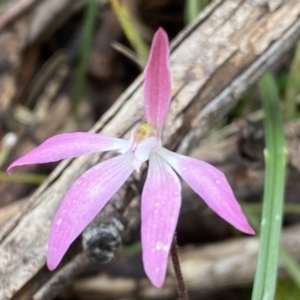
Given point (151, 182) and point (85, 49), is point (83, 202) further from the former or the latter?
point (85, 49)

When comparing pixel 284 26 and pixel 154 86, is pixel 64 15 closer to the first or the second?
pixel 284 26

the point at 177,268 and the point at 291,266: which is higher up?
the point at 177,268

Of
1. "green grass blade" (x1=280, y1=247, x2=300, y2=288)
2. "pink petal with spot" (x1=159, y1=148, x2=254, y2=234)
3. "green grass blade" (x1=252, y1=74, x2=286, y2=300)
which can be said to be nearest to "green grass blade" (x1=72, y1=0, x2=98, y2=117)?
"green grass blade" (x1=252, y1=74, x2=286, y2=300)

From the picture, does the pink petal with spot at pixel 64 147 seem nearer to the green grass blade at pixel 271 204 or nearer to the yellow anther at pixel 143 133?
the yellow anther at pixel 143 133

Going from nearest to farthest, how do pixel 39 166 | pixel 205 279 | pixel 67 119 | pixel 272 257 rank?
pixel 272 257
pixel 205 279
pixel 39 166
pixel 67 119

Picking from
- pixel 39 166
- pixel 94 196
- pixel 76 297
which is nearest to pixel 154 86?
pixel 94 196

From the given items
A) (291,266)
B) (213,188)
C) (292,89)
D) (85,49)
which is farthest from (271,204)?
(85,49)
